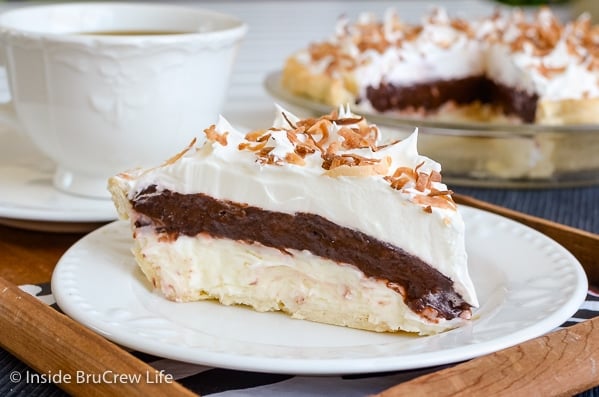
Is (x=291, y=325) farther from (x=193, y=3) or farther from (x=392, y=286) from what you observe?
(x=193, y=3)

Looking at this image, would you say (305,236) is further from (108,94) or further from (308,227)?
(108,94)

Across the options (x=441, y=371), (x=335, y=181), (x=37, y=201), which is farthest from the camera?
(x=37, y=201)

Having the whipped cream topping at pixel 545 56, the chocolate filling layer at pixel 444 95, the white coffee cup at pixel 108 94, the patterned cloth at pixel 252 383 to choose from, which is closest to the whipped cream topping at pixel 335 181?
the patterned cloth at pixel 252 383

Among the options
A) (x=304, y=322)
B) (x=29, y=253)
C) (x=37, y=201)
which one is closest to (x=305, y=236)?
(x=304, y=322)

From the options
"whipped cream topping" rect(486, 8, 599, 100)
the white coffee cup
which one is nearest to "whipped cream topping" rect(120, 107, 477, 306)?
the white coffee cup

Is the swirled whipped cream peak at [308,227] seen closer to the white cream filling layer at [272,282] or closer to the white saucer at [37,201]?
the white cream filling layer at [272,282]
